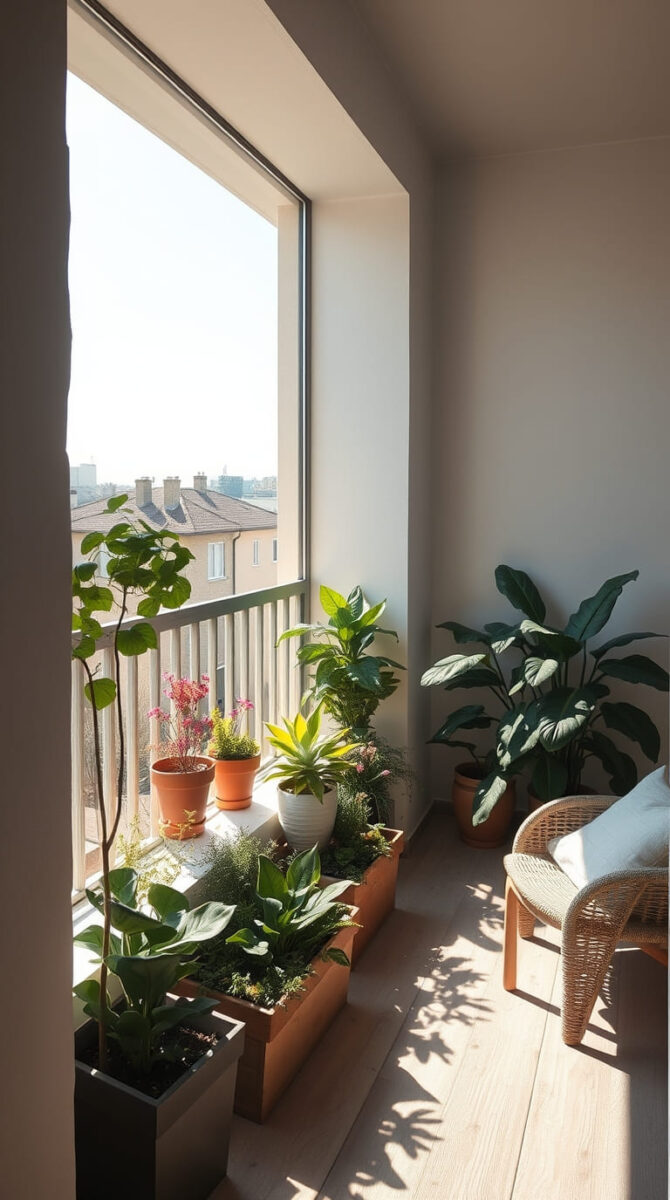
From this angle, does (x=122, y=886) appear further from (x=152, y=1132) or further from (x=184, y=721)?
(x=184, y=721)

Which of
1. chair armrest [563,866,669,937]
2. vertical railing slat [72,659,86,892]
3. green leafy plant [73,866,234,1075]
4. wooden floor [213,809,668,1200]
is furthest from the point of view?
vertical railing slat [72,659,86,892]

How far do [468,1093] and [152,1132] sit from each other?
914 mm

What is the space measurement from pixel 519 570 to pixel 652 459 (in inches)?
29.7

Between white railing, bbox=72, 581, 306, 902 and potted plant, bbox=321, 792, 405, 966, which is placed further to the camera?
potted plant, bbox=321, 792, 405, 966

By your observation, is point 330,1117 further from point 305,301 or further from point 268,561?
point 305,301

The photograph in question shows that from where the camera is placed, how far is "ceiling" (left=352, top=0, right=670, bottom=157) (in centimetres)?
280

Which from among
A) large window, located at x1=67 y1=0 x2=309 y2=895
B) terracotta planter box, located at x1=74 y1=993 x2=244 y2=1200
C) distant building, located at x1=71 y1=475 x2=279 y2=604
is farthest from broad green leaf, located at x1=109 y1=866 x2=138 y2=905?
distant building, located at x1=71 y1=475 x2=279 y2=604

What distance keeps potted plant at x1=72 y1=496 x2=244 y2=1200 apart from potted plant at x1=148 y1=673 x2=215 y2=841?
2.61 ft

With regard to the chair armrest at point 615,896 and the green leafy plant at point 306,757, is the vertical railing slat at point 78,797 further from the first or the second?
the chair armrest at point 615,896

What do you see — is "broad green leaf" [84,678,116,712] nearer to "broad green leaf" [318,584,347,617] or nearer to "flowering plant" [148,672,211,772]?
"flowering plant" [148,672,211,772]

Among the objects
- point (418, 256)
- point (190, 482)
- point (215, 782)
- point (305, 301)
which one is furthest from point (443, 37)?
point (215, 782)

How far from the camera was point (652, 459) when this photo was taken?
12.4 ft

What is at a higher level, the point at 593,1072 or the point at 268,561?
the point at 268,561

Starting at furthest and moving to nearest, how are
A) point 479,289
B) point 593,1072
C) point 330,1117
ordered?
point 479,289 < point 593,1072 < point 330,1117
